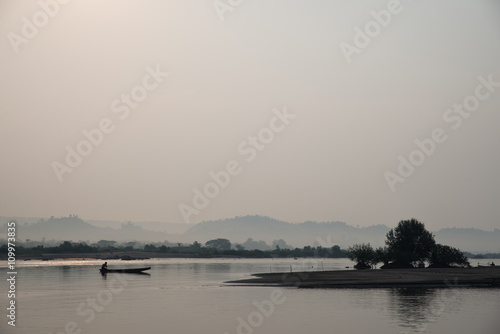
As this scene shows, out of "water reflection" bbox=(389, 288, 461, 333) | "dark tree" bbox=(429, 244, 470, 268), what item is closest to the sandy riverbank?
"water reflection" bbox=(389, 288, 461, 333)

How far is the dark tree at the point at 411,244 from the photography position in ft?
376

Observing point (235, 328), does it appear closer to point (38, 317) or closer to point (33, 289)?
point (38, 317)

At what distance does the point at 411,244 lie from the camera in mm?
115688

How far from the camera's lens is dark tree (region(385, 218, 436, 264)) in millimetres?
114562

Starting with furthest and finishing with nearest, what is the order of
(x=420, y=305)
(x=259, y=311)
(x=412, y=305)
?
(x=420, y=305) < (x=412, y=305) < (x=259, y=311)

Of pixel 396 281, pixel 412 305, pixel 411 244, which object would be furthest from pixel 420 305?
pixel 411 244

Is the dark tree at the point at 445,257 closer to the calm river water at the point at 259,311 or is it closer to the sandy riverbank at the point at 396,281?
the sandy riverbank at the point at 396,281

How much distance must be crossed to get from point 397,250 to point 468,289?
4096cm

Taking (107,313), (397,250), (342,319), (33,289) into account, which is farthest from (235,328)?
(397,250)

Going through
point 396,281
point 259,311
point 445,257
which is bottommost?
point 259,311

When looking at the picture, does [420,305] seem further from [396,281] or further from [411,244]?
[411,244]

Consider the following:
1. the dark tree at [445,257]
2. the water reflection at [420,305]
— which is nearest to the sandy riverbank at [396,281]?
the water reflection at [420,305]

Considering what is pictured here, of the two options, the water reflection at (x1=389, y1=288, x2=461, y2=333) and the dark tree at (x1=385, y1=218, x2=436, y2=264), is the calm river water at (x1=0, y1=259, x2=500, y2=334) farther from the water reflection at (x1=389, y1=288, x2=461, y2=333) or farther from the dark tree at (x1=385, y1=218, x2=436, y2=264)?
the dark tree at (x1=385, y1=218, x2=436, y2=264)

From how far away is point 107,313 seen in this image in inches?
2271
